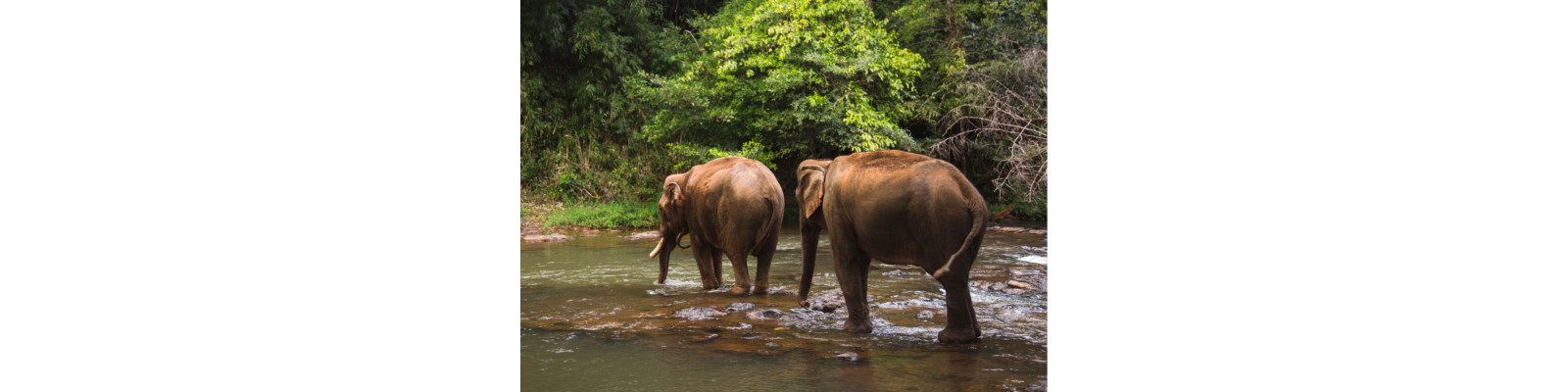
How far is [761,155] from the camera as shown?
18.6 feet

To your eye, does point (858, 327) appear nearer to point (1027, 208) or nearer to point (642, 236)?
point (1027, 208)

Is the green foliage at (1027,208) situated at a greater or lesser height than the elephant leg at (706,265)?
greater

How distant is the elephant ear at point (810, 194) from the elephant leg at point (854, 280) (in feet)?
0.99

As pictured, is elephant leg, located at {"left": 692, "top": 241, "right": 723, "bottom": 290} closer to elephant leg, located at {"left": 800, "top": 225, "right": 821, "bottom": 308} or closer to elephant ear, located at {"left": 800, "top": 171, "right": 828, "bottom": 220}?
elephant leg, located at {"left": 800, "top": 225, "right": 821, "bottom": 308}

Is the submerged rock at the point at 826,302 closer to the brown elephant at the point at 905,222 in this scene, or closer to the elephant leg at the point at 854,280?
the elephant leg at the point at 854,280

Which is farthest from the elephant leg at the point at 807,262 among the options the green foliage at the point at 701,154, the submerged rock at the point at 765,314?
the green foliage at the point at 701,154

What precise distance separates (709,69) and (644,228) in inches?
65.8

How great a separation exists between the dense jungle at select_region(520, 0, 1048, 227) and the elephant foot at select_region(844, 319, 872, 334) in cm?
150

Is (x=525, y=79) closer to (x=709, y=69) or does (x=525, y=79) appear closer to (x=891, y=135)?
(x=709, y=69)

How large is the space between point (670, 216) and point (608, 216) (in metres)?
0.58

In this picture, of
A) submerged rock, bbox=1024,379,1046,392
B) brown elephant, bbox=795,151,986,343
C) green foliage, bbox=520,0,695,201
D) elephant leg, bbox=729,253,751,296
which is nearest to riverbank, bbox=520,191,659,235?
green foliage, bbox=520,0,695,201

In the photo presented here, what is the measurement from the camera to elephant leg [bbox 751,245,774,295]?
521 centimetres

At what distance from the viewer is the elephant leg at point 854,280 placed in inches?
147

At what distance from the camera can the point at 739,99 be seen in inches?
229
